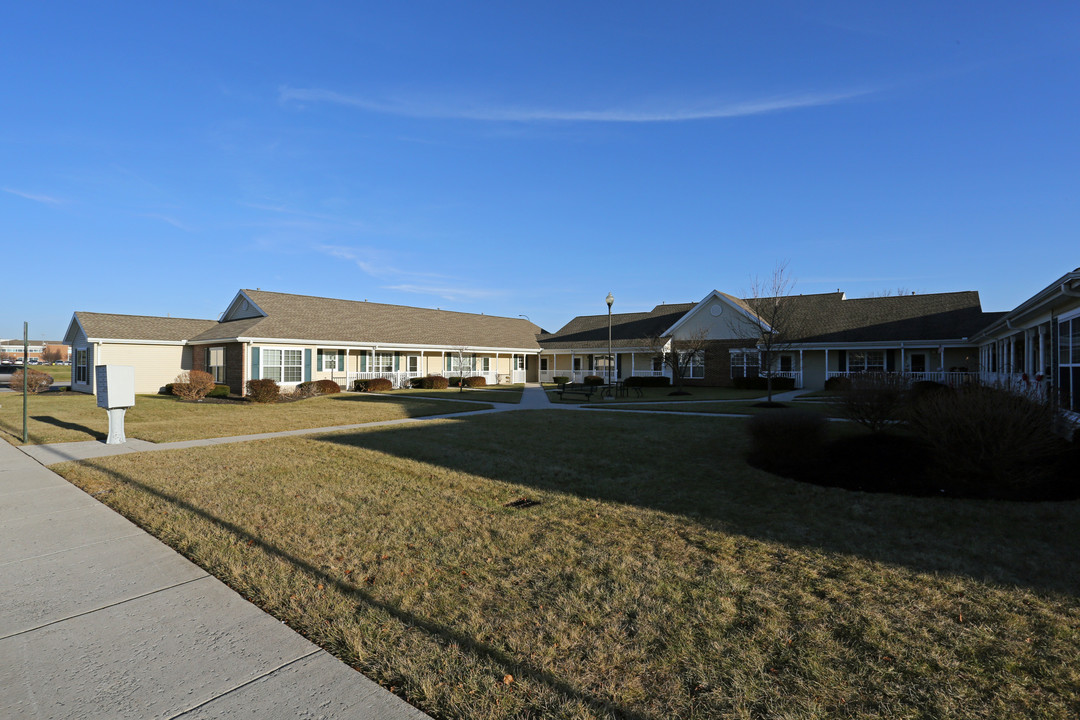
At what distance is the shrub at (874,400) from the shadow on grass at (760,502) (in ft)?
7.12

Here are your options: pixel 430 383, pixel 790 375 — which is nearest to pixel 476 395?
pixel 430 383

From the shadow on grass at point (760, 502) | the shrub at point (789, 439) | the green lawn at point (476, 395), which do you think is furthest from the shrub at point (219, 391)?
the shrub at point (789, 439)

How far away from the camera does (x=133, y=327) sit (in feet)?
99.0

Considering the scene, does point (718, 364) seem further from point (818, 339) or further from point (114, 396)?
point (114, 396)

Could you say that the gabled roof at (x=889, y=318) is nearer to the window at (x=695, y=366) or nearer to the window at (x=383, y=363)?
the window at (x=695, y=366)

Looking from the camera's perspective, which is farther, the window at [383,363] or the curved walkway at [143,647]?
the window at [383,363]

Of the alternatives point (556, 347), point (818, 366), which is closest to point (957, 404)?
point (818, 366)

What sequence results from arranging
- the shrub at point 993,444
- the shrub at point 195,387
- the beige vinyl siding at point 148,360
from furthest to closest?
the beige vinyl siding at point 148,360, the shrub at point 195,387, the shrub at point 993,444

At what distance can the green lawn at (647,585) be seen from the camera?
2926 mm

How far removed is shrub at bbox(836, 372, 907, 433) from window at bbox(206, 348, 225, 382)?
28.5 m

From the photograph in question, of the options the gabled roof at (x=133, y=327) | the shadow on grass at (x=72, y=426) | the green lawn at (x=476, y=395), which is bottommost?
the shadow on grass at (x=72, y=426)

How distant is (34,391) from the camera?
28.7 m

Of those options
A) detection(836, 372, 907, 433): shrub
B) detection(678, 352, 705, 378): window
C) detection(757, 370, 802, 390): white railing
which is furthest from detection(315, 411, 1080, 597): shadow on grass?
detection(678, 352, 705, 378): window

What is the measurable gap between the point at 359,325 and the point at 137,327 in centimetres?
1169
